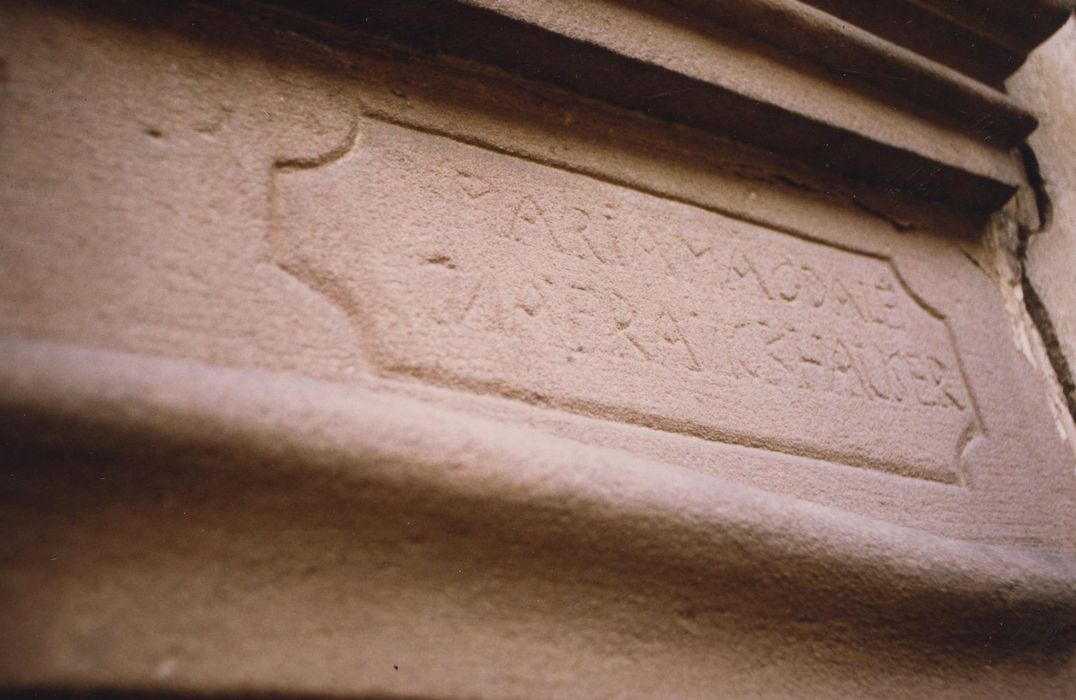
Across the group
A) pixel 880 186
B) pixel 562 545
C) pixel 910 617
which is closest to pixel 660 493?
pixel 562 545

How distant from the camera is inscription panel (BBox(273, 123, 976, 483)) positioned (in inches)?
28.6

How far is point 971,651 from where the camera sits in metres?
0.79

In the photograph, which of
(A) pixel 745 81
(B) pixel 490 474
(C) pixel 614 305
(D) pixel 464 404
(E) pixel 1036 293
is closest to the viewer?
(B) pixel 490 474

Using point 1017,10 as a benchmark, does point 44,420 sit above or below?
below

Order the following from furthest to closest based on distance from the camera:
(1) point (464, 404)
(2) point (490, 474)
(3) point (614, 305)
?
1. (3) point (614, 305)
2. (1) point (464, 404)
3. (2) point (490, 474)

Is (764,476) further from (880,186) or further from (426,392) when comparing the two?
(880,186)

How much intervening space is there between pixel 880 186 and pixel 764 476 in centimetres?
62

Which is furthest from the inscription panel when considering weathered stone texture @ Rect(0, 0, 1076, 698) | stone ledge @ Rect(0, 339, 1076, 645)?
stone ledge @ Rect(0, 339, 1076, 645)

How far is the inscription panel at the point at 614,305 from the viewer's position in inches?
28.6

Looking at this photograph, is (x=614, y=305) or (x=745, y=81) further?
(x=745, y=81)

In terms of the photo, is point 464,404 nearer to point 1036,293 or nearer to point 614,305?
point 614,305

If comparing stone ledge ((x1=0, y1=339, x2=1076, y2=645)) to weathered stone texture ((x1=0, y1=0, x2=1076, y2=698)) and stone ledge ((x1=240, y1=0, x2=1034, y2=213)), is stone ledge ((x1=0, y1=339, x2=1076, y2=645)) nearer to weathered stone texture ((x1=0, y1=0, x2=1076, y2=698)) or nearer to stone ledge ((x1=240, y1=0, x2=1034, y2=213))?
weathered stone texture ((x1=0, y1=0, x2=1076, y2=698))

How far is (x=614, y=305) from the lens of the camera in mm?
837

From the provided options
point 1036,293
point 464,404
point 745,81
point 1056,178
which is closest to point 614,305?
point 464,404
